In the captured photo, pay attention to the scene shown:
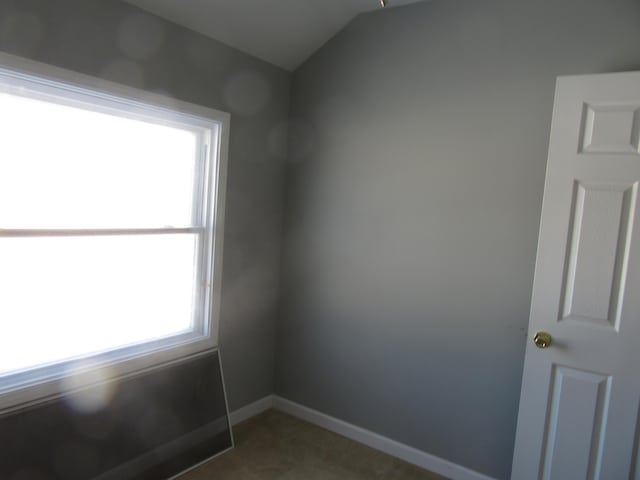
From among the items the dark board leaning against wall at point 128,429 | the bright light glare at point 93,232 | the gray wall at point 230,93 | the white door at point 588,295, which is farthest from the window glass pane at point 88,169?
the white door at point 588,295

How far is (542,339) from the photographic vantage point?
1.97 m

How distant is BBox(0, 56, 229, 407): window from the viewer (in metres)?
1.84

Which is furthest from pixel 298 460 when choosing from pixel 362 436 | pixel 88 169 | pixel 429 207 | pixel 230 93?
pixel 230 93

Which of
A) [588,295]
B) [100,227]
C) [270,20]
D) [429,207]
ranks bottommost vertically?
[588,295]

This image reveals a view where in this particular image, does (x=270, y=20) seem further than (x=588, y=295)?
Yes

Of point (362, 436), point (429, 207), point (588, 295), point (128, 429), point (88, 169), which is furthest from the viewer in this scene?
point (362, 436)

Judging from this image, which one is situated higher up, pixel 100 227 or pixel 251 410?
pixel 100 227

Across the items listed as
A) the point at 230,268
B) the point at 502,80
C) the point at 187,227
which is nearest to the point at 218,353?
the point at 230,268

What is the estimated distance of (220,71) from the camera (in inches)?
102

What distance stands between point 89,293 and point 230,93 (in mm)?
1451

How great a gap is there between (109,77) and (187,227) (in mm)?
910

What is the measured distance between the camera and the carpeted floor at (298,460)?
243 centimetres

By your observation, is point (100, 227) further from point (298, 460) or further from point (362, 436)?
point (362, 436)

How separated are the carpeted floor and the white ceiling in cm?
255
